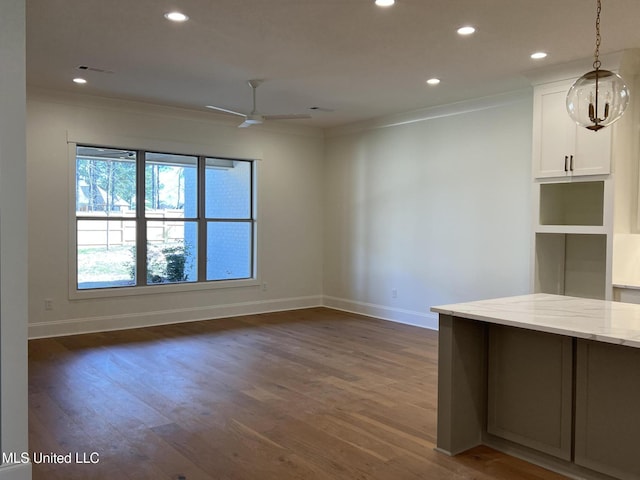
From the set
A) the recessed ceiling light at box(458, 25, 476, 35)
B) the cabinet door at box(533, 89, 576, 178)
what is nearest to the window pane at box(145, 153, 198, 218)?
the recessed ceiling light at box(458, 25, 476, 35)

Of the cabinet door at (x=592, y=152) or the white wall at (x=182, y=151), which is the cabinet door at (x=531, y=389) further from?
the white wall at (x=182, y=151)

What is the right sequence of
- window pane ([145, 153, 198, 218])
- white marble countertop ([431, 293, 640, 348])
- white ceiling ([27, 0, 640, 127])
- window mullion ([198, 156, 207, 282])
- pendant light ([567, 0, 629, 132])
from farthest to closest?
window mullion ([198, 156, 207, 282])
window pane ([145, 153, 198, 218])
white ceiling ([27, 0, 640, 127])
pendant light ([567, 0, 629, 132])
white marble countertop ([431, 293, 640, 348])

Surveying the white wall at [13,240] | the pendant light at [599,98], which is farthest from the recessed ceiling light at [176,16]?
the pendant light at [599,98]

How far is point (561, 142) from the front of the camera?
4805 millimetres

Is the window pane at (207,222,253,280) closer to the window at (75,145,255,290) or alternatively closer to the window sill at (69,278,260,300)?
the window at (75,145,255,290)

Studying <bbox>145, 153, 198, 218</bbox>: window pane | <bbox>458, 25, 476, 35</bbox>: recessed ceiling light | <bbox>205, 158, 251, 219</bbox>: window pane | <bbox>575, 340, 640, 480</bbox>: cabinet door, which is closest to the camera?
<bbox>575, 340, 640, 480</bbox>: cabinet door

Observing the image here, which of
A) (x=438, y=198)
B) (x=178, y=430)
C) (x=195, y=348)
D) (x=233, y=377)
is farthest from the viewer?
(x=438, y=198)

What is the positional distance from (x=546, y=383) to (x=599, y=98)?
5.06ft

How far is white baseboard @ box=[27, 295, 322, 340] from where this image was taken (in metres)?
6.09

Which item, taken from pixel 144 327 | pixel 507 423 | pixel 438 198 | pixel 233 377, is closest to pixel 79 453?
pixel 233 377

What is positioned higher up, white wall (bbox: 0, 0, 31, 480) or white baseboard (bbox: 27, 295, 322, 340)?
white wall (bbox: 0, 0, 31, 480)

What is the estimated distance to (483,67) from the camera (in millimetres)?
4945

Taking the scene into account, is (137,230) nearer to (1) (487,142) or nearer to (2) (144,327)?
(2) (144,327)

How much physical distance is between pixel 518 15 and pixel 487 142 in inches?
98.8
